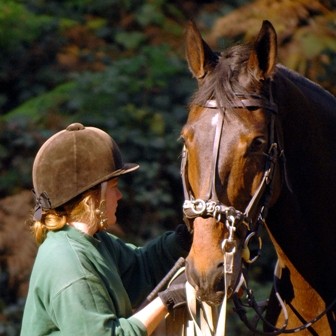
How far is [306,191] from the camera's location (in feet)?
14.1

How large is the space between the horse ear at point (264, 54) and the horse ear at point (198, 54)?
0.16 metres

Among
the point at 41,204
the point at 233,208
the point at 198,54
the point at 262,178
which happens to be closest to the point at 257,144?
the point at 262,178

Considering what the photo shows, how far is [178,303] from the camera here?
4121 millimetres

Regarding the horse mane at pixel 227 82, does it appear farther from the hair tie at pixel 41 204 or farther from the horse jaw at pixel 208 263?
the hair tie at pixel 41 204

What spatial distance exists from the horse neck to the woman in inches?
18.5

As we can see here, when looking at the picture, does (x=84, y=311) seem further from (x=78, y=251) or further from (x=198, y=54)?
(x=198, y=54)

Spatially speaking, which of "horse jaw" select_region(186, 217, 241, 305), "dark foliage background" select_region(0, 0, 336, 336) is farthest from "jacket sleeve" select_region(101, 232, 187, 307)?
"dark foliage background" select_region(0, 0, 336, 336)

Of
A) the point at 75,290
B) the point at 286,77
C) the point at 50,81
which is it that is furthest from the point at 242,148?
the point at 50,81

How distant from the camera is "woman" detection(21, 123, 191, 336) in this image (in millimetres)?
3863

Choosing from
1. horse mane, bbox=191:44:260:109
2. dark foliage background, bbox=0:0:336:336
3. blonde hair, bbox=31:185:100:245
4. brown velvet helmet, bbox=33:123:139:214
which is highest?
horse mane, bbox=191:44:260:109

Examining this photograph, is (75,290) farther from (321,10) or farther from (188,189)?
(321,10)

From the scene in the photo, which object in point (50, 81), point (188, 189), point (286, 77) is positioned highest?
point (286, 77)

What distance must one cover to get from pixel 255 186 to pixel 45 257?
730 millimetres

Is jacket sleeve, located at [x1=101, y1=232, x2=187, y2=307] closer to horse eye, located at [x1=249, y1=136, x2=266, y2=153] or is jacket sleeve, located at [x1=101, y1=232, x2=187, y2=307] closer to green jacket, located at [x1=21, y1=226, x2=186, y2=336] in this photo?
green jacket, located at [x1=21, y1=226, x2=186, y2=336]
